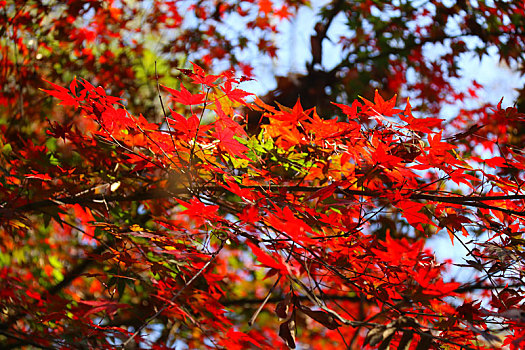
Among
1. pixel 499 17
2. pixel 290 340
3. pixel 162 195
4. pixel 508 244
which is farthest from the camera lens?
pixel 499 17

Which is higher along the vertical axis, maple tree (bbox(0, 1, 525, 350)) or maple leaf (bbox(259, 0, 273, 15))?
maple leaf (bbox(259, 0, 273, 15))

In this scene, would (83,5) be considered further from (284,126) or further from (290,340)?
(290,340)

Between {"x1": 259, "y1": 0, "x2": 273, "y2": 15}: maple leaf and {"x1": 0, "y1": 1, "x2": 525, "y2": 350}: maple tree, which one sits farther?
{"x1": 259, "y1": 0, "x2": 273, "y2": 15}: maple leaf

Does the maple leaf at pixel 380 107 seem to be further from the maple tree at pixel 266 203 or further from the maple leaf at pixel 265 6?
the maple leaf at pixel 265 6

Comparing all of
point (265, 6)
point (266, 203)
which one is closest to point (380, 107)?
point (266, 203)

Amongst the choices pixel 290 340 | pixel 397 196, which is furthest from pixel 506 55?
pixel 290 340

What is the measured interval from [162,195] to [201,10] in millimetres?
3841

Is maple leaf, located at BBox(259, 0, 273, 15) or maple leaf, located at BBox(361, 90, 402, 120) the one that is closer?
maple leaf, located at BBox(361, 90, 402, 120)

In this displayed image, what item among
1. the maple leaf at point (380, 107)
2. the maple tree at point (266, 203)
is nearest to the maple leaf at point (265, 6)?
the maple tree at point (266, 203)

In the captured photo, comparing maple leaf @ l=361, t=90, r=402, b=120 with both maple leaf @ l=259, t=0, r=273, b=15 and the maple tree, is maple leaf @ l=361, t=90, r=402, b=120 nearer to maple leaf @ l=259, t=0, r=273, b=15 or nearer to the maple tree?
the maple tree

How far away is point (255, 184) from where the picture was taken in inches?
67.8

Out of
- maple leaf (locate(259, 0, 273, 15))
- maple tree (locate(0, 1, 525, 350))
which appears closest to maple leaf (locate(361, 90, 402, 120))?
maple tree (locate(0, 1, 525, 350))

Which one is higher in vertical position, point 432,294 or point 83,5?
point 83,5

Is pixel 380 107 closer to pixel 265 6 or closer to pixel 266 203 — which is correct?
pixel 266 203
